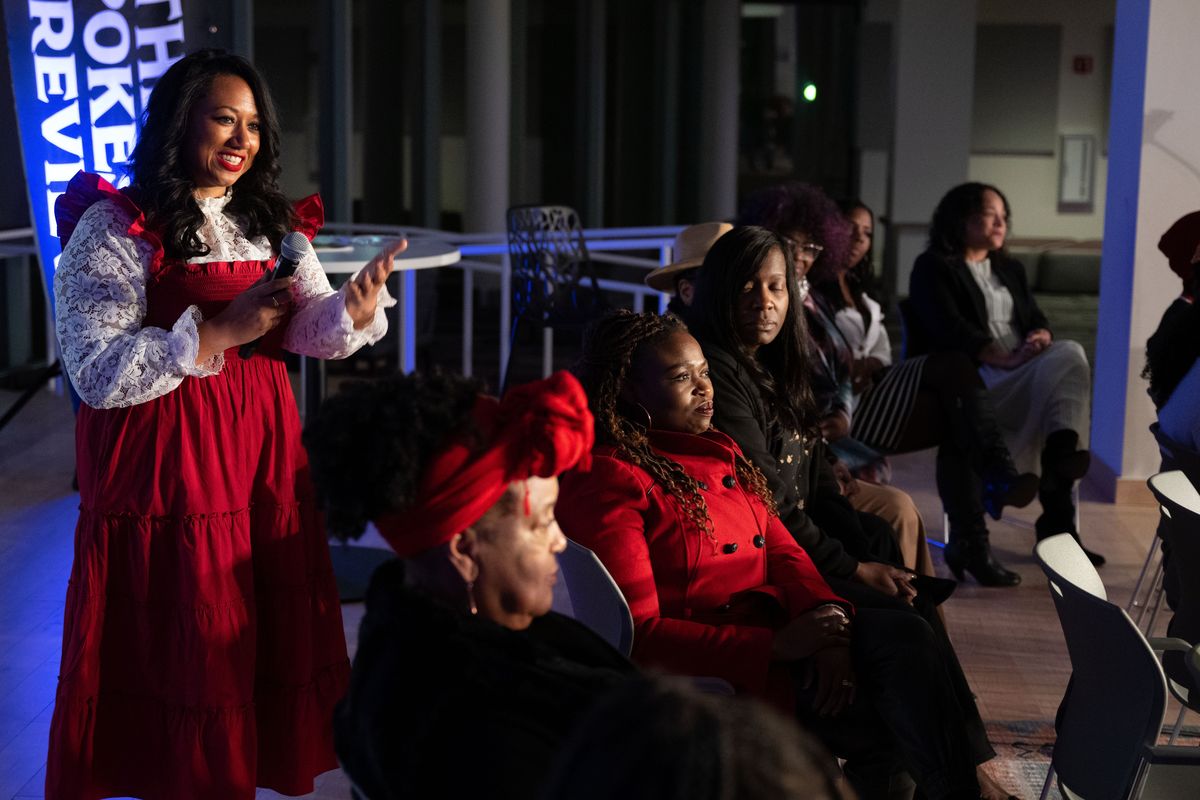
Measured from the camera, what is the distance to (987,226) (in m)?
4.60

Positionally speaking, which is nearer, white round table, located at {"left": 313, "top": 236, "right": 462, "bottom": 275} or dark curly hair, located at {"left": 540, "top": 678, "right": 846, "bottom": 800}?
dark curly hair, located at {"left": 540, "top": 678, "right": 846, "bottom": 800}

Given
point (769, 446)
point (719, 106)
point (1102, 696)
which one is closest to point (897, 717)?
point (1102, 696)

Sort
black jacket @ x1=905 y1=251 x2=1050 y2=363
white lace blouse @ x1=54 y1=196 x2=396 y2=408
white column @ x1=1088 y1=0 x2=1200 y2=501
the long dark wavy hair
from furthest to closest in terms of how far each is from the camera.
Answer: white column @ x1=1088 y1=0 x2=1200 y2=501 < black jacket @ x1=905 y1=251 x2=1050 y2=363 < the long dark wavy hair < white lace blouse @ x1=54 y1=196 x2=396 y2=408

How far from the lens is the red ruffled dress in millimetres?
2307

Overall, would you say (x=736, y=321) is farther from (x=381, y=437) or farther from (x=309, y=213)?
(x=381, y=437)

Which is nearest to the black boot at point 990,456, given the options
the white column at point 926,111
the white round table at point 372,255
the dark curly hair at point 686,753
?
the white round table at point 372,255

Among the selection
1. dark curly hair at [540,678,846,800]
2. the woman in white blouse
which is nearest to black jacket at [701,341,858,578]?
the woman in white blouse

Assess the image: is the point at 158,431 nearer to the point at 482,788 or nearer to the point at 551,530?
the point at 551,530

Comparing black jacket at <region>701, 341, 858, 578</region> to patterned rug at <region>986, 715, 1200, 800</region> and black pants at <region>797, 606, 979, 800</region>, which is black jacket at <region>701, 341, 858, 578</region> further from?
patterned rug at <region>986, 715, 1200, 800</region>

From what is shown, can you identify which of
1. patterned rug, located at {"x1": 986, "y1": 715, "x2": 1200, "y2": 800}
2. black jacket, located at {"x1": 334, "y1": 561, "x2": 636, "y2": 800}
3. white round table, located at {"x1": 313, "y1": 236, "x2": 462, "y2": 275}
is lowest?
patterned rug, located at {"x1": 986, "y1": 715, "x2": 1200, "y2": 800}

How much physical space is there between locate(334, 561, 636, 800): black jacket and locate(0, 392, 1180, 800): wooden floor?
160cm

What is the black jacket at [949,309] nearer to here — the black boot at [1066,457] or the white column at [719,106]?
the black boot at [1066,457]

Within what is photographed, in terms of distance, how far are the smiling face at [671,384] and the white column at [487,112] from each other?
8.03m

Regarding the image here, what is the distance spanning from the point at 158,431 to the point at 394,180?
10104mm
